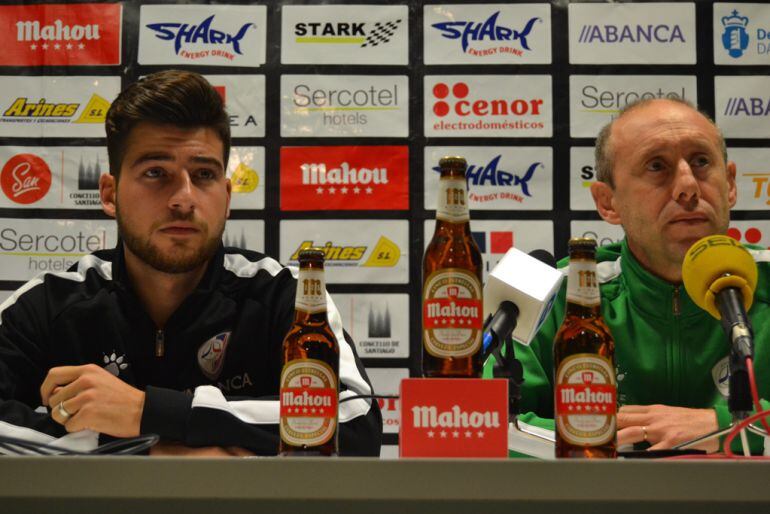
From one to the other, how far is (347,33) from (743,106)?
4.35 ft

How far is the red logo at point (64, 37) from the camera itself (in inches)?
108

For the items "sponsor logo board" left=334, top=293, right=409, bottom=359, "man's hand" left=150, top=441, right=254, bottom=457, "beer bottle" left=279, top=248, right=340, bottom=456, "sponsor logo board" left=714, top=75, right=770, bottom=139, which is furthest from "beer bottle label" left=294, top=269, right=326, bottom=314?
"sponsor logo board" left=714, top=75, right=770, bottom=139

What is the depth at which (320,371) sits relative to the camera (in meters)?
0.80

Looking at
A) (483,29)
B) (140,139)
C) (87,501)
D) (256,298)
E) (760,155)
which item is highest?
(483,29)

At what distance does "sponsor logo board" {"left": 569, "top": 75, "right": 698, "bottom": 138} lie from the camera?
8.89 ft

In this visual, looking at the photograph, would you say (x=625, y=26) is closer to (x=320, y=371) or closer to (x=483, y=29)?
(x=483, y=29)

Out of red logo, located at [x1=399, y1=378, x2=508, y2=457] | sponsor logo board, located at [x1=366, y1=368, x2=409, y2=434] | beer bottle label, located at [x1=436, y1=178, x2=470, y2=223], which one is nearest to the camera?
red logo, located at [x1=399, y1=378, x2=508, y2=457]

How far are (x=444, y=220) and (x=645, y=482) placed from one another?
0.35 m

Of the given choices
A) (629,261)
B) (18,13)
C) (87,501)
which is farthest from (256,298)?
(18,13)

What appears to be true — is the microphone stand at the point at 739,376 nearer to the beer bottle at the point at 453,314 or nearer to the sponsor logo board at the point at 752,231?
the beer bottle at the point at 453,314

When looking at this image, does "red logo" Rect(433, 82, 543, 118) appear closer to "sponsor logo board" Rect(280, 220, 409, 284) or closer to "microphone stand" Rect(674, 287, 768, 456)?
"sponsor logo board" Rect(280, 220, 409, 284)

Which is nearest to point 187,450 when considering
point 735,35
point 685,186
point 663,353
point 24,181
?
point 663,353

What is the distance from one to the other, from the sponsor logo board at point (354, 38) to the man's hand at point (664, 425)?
1714 mm

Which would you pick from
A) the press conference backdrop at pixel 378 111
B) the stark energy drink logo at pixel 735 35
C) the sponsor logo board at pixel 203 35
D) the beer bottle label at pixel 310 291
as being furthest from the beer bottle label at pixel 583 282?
the stark energy drink logo at pixel 735 35
